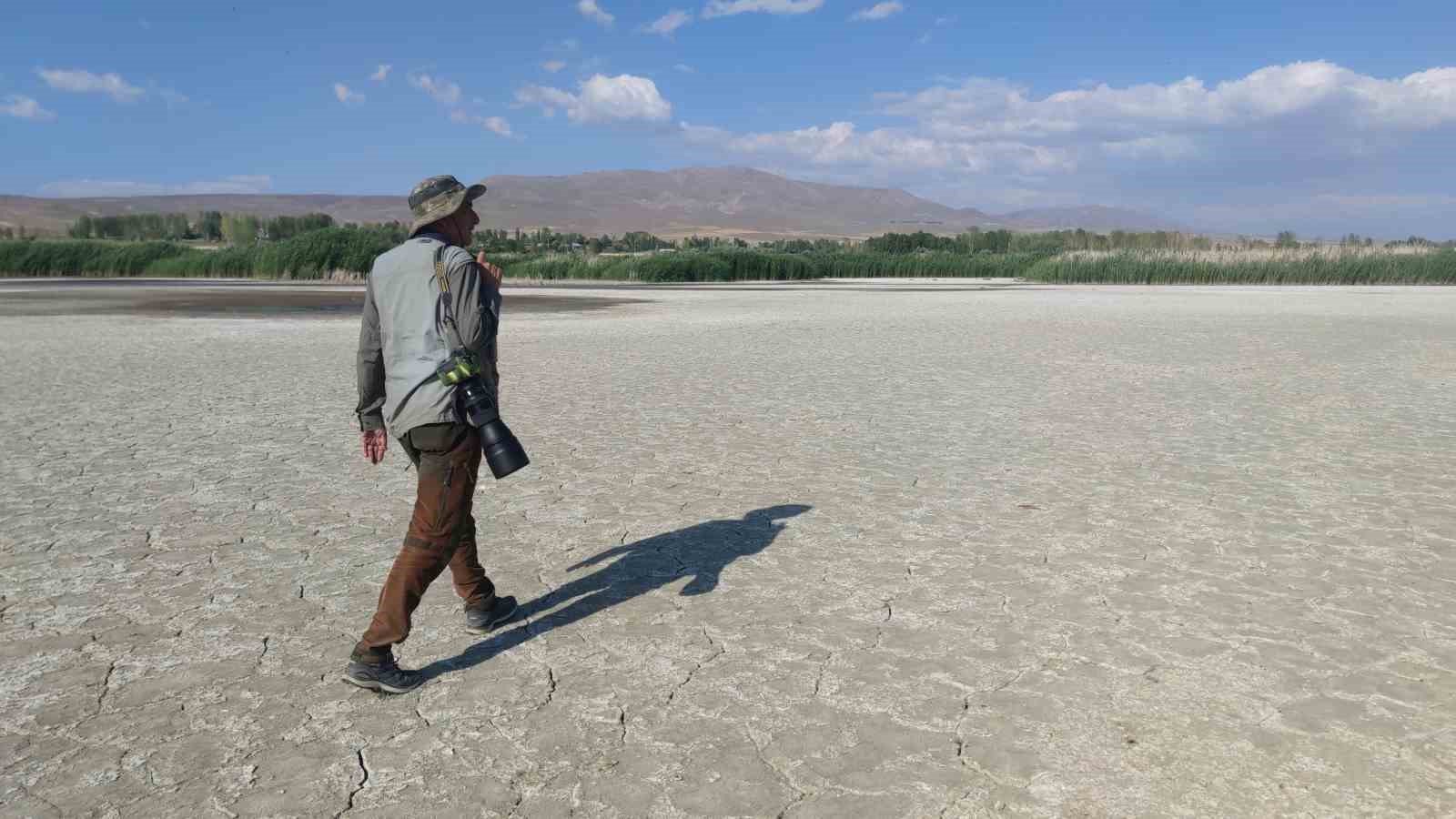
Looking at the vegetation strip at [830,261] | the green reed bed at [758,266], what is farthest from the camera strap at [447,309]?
the green reed bed at [758,266]

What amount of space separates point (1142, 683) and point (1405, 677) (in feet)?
3.28

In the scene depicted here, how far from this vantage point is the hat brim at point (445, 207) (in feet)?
13.1

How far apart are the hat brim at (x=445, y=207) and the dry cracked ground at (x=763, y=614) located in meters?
1.69

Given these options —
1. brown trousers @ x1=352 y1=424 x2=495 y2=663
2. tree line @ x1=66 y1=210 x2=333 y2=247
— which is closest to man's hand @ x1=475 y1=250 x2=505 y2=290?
brown trousers @ x1=352 y1=424 x2=495 y2=663

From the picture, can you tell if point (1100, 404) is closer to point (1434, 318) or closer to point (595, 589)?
point (595, 589)

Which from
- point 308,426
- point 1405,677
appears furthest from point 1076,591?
point 308,426

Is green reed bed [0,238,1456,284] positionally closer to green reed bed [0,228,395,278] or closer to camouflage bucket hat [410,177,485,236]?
green reed bed [0,228,395,278]

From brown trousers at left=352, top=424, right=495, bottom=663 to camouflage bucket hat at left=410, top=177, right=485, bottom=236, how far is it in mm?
775

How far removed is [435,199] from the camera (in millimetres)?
4035

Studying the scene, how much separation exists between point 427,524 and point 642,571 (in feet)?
5.34

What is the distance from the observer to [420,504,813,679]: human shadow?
14.8ft

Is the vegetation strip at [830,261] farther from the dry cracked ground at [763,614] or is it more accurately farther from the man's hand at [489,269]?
the man's hand at [489,269]

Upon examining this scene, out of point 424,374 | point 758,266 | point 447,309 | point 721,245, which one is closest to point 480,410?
point 424,374

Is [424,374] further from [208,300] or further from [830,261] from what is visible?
[830,261]
